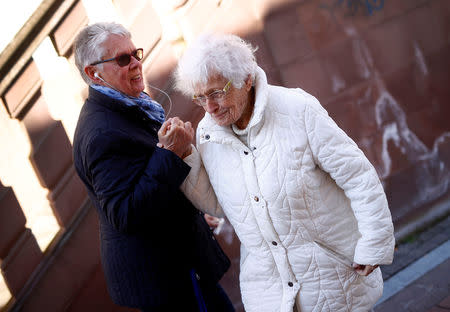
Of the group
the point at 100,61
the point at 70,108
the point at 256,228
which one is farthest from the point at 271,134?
the point at 70,108

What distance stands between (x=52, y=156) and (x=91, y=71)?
1.09m

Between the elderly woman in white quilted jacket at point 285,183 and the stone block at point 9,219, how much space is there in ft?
4.40

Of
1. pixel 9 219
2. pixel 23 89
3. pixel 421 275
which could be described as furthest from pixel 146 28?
pixel 421 275

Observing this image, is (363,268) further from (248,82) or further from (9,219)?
(9,219)

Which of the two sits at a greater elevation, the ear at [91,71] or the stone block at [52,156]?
the ear at [91,71]

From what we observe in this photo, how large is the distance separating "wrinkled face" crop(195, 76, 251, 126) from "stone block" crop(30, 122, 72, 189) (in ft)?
4.91

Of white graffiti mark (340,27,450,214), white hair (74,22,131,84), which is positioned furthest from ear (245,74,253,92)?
white graffiti mark (340,27,450,214)

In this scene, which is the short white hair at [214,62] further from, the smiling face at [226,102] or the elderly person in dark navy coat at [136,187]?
the elderly person in dark navy coat at [136,187]

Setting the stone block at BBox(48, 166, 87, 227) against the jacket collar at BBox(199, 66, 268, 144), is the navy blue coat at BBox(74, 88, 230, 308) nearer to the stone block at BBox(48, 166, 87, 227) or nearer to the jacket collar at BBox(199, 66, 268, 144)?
the jacket collar at BBox(199, 66, 268, 144)

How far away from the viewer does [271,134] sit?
2143 mm

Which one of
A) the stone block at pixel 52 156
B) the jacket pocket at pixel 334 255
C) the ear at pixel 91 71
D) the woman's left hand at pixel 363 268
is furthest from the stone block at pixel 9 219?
the woman's left hand at pixel 363 268

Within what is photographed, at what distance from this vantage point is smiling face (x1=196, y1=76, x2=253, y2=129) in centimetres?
207

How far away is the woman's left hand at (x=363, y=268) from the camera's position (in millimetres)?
2227

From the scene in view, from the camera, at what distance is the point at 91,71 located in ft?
7.88
